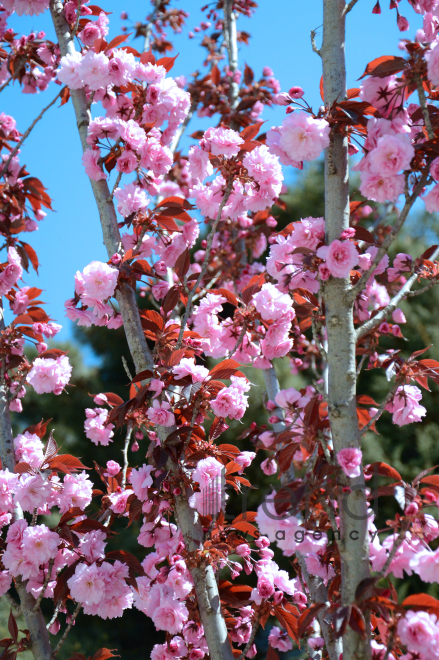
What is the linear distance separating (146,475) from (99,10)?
75.9 inches

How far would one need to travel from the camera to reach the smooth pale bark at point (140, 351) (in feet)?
5.12

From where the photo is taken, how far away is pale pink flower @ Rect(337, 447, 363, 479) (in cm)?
126

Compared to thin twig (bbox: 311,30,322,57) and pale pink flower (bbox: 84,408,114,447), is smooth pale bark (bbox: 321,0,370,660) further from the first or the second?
pale pink flower (bbox: 84,408,114,447)

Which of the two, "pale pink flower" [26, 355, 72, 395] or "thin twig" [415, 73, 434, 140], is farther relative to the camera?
"pale pink flower" [26, 355, 72, 395]

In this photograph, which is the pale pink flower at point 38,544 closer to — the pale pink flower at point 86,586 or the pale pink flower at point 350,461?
the pale pink flower at point 86,586

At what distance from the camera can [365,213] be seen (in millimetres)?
3791

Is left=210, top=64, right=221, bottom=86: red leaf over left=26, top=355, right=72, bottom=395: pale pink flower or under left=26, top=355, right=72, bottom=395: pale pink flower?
over

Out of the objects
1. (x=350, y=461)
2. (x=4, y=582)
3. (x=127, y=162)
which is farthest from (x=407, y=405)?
(x=4, y=582)

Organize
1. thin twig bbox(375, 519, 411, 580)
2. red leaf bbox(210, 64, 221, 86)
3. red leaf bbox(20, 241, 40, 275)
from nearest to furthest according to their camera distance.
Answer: thin twig bbox(375, 519, 411, 580)
red leaf bbox(20, 241, 40, 275)
red leaf bbox(210, 64, 221, 86)

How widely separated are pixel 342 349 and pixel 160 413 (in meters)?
0.56

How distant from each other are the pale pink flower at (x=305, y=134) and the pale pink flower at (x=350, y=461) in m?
0.73

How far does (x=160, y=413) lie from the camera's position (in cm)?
156

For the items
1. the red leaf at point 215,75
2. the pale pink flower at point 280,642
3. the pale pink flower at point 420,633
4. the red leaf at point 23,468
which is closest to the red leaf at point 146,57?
the red leaf at point 23,468

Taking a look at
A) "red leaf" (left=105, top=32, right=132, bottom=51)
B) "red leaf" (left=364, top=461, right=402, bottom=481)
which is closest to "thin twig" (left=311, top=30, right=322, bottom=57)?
"red leaf" (left=105, top=32, right=132, bottom=51)
